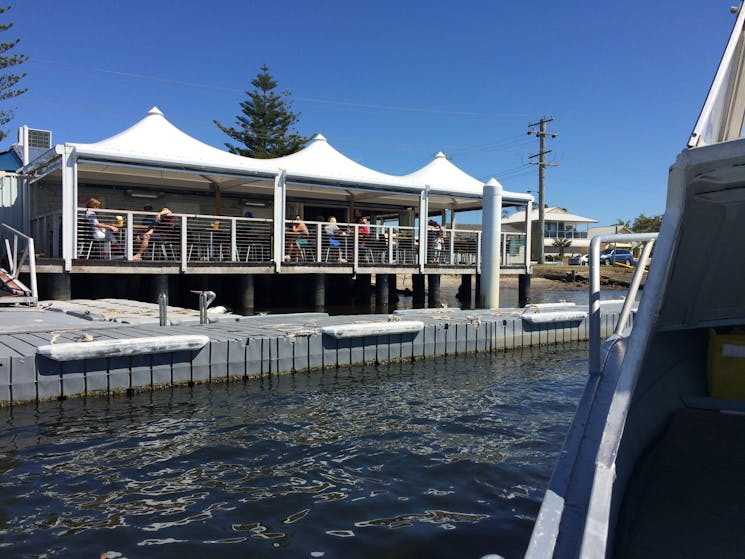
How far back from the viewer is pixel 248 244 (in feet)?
47.7

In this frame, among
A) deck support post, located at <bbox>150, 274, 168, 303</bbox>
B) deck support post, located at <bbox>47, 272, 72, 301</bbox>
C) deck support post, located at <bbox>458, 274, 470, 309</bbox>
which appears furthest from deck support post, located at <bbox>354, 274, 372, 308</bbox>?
deck support post, located at <bbox>47, 272, 72, 301</bbox>

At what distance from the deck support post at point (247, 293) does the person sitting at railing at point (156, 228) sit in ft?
→ 7.13

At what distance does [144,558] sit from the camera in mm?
3154

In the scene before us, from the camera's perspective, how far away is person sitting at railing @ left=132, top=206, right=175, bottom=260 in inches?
504

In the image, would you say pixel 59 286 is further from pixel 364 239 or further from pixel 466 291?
pixel 466 291

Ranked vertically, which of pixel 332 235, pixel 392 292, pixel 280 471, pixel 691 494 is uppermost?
pixel 332 235

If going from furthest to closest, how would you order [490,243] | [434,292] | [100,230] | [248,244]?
[434,292]
[248,244]
[490,243]
[100,230]

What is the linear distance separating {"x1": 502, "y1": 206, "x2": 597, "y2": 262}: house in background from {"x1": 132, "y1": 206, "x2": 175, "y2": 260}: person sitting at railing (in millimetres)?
36275

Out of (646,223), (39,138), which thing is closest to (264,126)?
(39,138)

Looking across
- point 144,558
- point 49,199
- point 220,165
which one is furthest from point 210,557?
point 49,199

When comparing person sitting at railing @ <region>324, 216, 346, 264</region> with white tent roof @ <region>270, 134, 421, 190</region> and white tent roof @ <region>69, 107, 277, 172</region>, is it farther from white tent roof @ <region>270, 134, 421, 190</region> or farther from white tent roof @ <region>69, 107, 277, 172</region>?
white tent roof @ <region>69, 107, 277, 172</region>

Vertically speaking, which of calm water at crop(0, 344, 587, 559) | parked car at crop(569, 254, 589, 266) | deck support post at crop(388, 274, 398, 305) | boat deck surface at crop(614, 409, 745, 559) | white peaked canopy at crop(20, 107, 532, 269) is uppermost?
Answer: white peaked canopy at crop(20, 107, 532, 269)

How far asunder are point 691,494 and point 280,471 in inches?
114

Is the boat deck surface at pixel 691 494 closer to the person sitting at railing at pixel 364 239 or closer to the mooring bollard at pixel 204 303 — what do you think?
the mooring bollard at pixel 204 303
